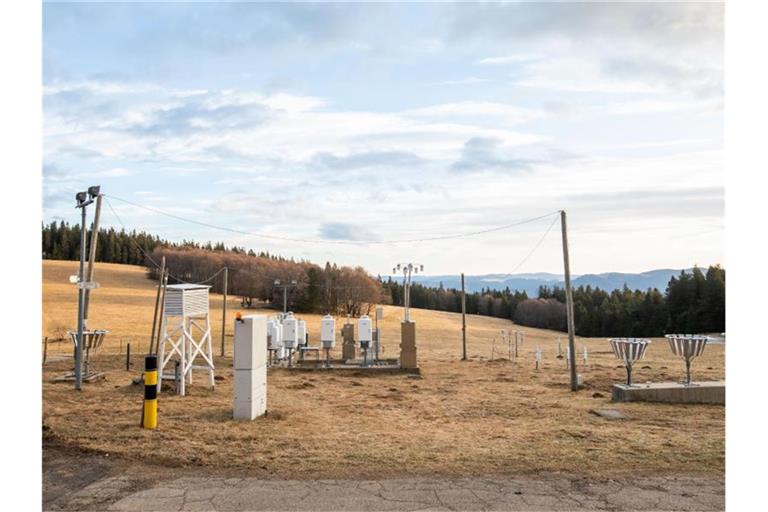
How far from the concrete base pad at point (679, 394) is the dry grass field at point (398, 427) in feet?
1.34

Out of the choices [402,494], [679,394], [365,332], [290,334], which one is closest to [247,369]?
[402,494]

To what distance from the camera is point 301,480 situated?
Result: 6.50 metres

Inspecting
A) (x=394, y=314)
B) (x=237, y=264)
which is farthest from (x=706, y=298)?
(x=237, y=264)

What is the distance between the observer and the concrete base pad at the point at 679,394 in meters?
12.5

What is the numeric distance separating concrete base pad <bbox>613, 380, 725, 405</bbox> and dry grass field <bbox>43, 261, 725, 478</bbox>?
1.34ft

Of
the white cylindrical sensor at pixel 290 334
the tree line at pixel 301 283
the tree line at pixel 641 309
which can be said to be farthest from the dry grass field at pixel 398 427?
the tree line at pixel 641 309

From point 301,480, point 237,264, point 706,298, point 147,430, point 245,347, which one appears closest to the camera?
point 301,480

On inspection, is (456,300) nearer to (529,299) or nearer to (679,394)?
(529,299)

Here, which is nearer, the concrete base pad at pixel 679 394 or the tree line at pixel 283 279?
the concrete base pad at pixel 679 394

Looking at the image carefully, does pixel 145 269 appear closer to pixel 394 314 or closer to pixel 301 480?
pixel 394 314

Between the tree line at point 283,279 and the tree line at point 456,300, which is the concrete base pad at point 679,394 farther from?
the tree line at point 456,300

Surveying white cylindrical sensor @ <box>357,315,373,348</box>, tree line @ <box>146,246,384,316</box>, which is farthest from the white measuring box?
tree line @ <box>146,246,384,316</box>

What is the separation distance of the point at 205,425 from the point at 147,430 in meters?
0.88

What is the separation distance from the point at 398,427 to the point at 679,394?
245 inches
